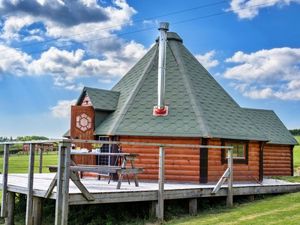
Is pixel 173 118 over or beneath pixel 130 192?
over

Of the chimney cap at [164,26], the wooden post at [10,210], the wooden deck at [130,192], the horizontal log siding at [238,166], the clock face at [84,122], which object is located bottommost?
the wooden post at [10,210]

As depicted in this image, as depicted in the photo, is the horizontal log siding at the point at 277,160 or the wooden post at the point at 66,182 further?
the horizontal log siding at the point at 277,160

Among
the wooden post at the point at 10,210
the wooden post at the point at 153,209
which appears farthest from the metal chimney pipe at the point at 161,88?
the wooden post at the point at 10,210

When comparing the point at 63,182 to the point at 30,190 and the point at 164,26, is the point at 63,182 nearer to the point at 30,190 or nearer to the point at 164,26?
the point at 30,190

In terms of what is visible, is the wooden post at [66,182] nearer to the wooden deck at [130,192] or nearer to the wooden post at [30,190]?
the wooden deck at [130,192]

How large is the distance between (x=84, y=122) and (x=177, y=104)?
3.81m

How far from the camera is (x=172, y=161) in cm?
1673

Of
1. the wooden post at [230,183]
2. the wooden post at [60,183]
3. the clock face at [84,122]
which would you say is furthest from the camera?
the clock face at [84,122]

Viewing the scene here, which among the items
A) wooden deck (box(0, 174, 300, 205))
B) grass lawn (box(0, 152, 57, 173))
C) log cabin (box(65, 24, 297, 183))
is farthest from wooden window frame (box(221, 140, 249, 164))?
Answer: grass lawn (box(0, 152, 57, 173))

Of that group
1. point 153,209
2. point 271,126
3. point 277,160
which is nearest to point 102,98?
point 153,209

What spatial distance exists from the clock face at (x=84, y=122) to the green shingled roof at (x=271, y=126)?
9.84m

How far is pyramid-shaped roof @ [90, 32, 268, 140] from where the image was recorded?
1691 centimetres

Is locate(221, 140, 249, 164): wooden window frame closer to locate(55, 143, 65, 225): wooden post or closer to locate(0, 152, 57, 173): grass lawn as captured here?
locate(55, 143, 65, 225): wooden post

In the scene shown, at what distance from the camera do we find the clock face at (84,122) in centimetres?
1811
